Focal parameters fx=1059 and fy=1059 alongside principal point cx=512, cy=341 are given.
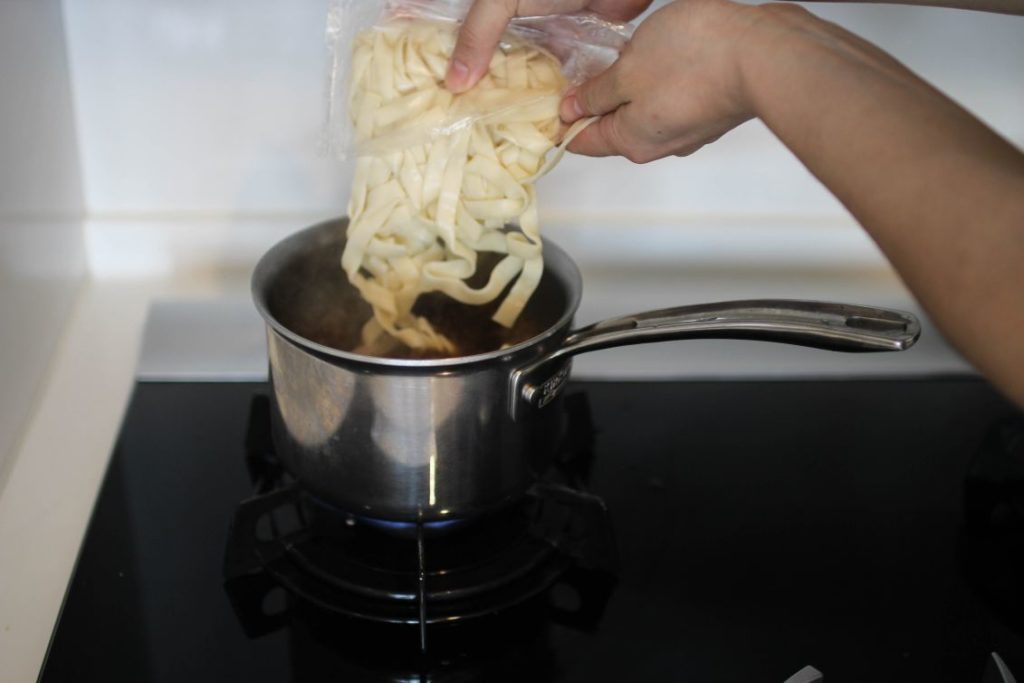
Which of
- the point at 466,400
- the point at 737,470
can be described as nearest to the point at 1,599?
the point at 466,400

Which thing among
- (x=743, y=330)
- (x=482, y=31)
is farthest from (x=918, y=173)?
(x=482, y=31)

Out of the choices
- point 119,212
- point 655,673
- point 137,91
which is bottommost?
point 655,673

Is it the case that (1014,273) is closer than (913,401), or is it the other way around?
(1014,273)

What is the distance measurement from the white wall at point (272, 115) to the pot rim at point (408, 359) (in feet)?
0.67

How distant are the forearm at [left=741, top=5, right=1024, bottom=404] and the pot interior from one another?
242 millimetres

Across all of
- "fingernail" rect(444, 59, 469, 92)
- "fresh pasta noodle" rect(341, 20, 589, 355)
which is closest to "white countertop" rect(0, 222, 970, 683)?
"fresh pasta noodle" rect(341, 20, 589, 355)

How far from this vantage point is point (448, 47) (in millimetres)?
761

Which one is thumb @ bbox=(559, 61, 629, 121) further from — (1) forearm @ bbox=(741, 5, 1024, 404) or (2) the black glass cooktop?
(2) the black glass cooktop

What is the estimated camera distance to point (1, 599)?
2.45ft

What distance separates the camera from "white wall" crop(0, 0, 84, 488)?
2.80 ft

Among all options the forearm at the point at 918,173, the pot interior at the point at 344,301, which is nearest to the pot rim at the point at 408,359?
the pot interior at the point at 344,301

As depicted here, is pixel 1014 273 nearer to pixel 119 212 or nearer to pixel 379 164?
pixel 379 164

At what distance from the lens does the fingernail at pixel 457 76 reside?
735mm

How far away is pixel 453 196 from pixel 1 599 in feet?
1.41
